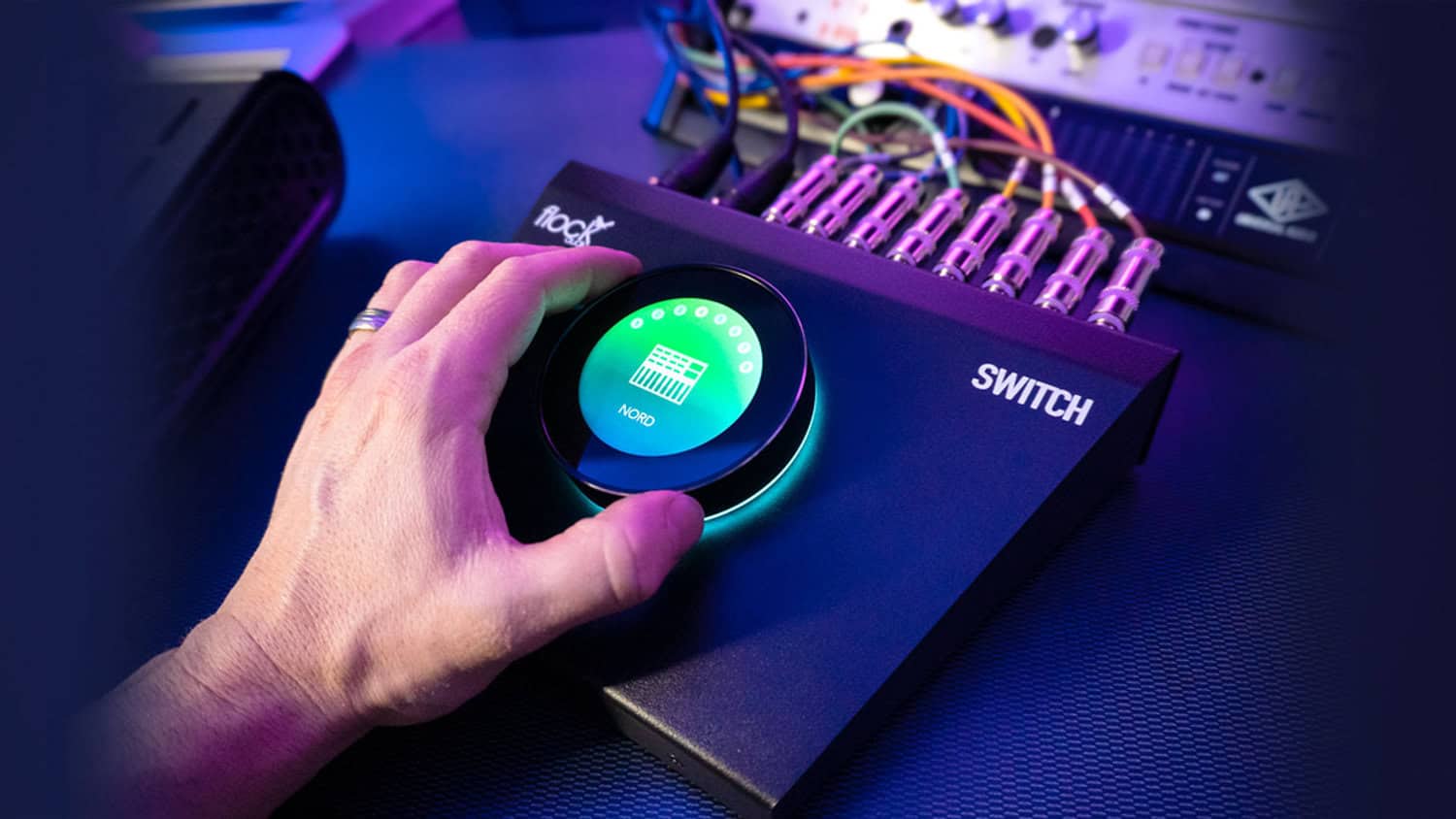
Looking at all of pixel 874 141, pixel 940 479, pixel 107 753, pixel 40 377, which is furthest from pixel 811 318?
pixel 40 377

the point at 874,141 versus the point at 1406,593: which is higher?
the point at 874,141

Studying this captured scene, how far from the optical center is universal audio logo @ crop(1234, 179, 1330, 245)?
629 millimetres

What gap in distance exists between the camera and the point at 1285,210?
0.64m

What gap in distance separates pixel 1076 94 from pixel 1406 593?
40 centimetres

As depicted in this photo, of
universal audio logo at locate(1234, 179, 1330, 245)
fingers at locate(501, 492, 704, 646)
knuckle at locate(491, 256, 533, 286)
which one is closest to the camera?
fingers at locate(501, 492, 704, 646)

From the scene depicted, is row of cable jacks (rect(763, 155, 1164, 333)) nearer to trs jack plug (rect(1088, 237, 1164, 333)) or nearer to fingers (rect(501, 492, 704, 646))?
trs jack plug (rect(1088, 237, 1164, 333))

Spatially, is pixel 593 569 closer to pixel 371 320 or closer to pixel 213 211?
pixel 371 320

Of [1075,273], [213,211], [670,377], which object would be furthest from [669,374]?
[213,211]

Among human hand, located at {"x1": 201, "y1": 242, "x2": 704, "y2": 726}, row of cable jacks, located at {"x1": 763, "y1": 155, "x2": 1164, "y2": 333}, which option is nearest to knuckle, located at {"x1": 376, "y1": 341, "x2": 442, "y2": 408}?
human hand, located at {"x1": 201, "y1": 242, "x2": 704, "y2": 726}

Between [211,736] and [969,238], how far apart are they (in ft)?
Result: 1.49

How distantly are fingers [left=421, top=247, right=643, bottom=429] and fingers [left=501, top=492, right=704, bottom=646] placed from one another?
0.09 meters

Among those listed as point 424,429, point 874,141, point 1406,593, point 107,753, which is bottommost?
point 107,753

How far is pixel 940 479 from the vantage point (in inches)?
18.5

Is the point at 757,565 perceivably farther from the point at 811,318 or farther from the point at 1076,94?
the point at 1076,94
